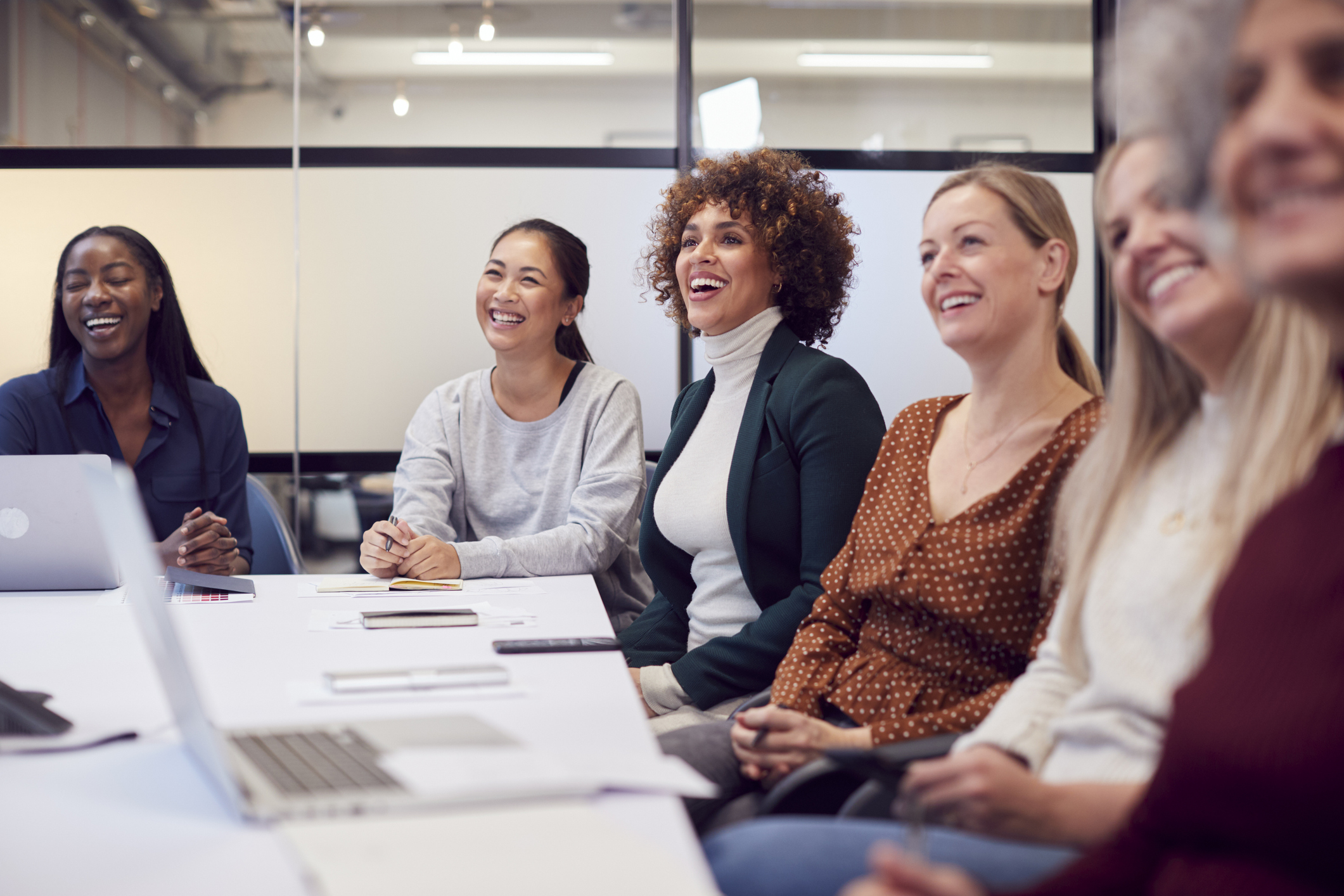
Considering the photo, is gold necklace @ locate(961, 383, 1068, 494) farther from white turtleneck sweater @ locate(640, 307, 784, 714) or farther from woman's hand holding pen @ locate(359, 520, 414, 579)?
woman's hand holding pen @ locate(359, 520, 414, 579)

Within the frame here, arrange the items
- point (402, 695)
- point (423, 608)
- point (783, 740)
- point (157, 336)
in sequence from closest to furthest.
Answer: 1. point (402, 695)
2. point (783, 740)
3. point (423, 608)
4. point (157, 336)

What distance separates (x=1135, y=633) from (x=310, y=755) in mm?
885

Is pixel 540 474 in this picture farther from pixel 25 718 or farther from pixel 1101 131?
pixel 1101 131

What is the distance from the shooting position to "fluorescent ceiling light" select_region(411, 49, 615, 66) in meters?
3.55

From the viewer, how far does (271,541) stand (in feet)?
9.55

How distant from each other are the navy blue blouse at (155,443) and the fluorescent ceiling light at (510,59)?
1.43 metres

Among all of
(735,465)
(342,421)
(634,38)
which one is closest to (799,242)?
(735,465)

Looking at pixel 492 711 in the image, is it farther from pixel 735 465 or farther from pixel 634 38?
pixel 634 38

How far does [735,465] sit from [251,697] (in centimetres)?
102

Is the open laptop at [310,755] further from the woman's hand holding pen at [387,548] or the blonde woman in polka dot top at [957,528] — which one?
the woman's hand holding pen at [387,548]

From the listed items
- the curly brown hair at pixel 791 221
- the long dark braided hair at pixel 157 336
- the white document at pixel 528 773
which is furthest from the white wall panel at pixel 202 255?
the white document at pixel 528 773

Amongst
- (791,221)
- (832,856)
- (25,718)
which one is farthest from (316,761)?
(791,221)

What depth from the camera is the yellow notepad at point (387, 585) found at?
2129 millimetres

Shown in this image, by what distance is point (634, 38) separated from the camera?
3588 mm
